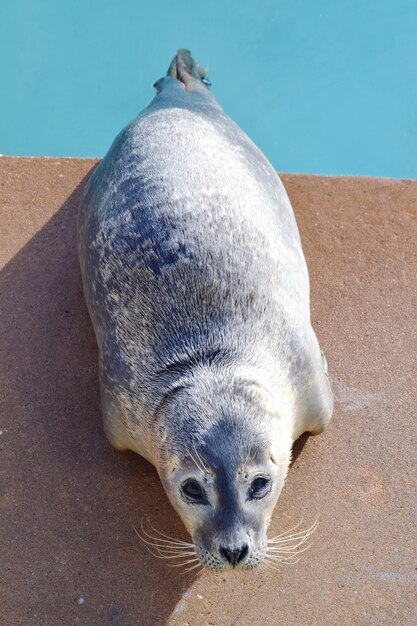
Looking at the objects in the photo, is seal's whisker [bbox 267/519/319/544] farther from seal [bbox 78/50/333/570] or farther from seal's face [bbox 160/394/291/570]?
seal's face [bbox 160/394/291/570]

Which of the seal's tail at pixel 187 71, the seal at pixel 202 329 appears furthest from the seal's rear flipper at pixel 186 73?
the seal at pixel 202 329

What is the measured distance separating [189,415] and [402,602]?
53.7 inches

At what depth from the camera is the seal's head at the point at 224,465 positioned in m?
2.62

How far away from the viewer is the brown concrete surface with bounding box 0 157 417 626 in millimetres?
3211

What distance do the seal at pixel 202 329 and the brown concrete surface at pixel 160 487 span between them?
0.19m

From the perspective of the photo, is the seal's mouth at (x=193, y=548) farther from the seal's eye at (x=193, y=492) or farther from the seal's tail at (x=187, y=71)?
the seal's tail at (x=187, y=71)

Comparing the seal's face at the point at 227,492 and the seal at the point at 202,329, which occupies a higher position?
the seal at the point at 202,329

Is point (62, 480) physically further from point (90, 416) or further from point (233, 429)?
point (233, 429)

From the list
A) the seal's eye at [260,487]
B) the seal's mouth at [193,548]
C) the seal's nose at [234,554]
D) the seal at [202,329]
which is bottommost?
the seal's mouth at [193,548]

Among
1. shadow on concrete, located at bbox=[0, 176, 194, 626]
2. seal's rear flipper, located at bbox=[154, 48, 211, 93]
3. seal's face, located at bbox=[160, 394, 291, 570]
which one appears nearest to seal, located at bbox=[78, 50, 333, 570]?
seal's face, located at bbox=[160, 394, 291, 570]

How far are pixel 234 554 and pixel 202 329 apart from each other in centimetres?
93

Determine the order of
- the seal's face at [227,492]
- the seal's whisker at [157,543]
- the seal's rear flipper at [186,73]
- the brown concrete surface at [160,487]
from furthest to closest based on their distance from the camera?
1. the seal's rear flipper at [186,73]
2. the seal's whisker at [157,543]
3. the brown concrete surface at [160,487]
4. the seal's face at [227,492]

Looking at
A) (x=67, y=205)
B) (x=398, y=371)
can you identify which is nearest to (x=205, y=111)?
(x=67, y=205)

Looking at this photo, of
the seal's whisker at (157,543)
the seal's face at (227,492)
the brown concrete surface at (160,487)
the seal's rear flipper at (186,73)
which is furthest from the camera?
the seal's rear flipper at (186,73)
